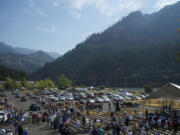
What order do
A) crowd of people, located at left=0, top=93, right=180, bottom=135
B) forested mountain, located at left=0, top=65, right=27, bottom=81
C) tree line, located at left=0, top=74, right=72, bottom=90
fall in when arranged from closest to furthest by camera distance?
1. crowd of people, located at left=0, top=93, right=180, bottom=135
2. tree line, located at left=0, top=74, right=72, bottom=90
3. forested mountain, located at left=0, top=65, right=27, bottom=81

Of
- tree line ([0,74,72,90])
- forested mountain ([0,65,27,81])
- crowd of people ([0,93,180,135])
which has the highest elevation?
forested mountain ([0,65,27,81])

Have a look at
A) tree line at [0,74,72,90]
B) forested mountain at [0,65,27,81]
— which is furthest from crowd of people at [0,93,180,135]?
forested mountain at [0,65,27,81]

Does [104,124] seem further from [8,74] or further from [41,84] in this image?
[8,74]

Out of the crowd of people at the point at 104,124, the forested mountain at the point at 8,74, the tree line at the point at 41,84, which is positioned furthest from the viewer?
the forested mountain at the point at 8,74

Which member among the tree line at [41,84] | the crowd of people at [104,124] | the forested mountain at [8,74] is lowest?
the crowd of people at [104,124]

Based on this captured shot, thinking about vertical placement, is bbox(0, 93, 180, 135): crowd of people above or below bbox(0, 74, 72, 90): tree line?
below

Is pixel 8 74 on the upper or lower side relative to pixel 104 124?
upper

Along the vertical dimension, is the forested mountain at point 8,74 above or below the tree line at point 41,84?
above

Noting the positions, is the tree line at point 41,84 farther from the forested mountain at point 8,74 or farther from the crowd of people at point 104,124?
the crowd of people at point 104,124

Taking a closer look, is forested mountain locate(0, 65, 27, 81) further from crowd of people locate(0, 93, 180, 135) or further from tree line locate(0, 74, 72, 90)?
crowd of people locate(0, 93, 180, 135)

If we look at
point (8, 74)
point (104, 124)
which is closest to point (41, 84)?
point (8, 74)

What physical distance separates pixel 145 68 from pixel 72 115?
10937cm

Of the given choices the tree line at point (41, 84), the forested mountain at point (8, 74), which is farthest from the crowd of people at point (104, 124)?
the forested mountain at point (8, 74)

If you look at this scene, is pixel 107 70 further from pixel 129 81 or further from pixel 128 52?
pixel 129 81
